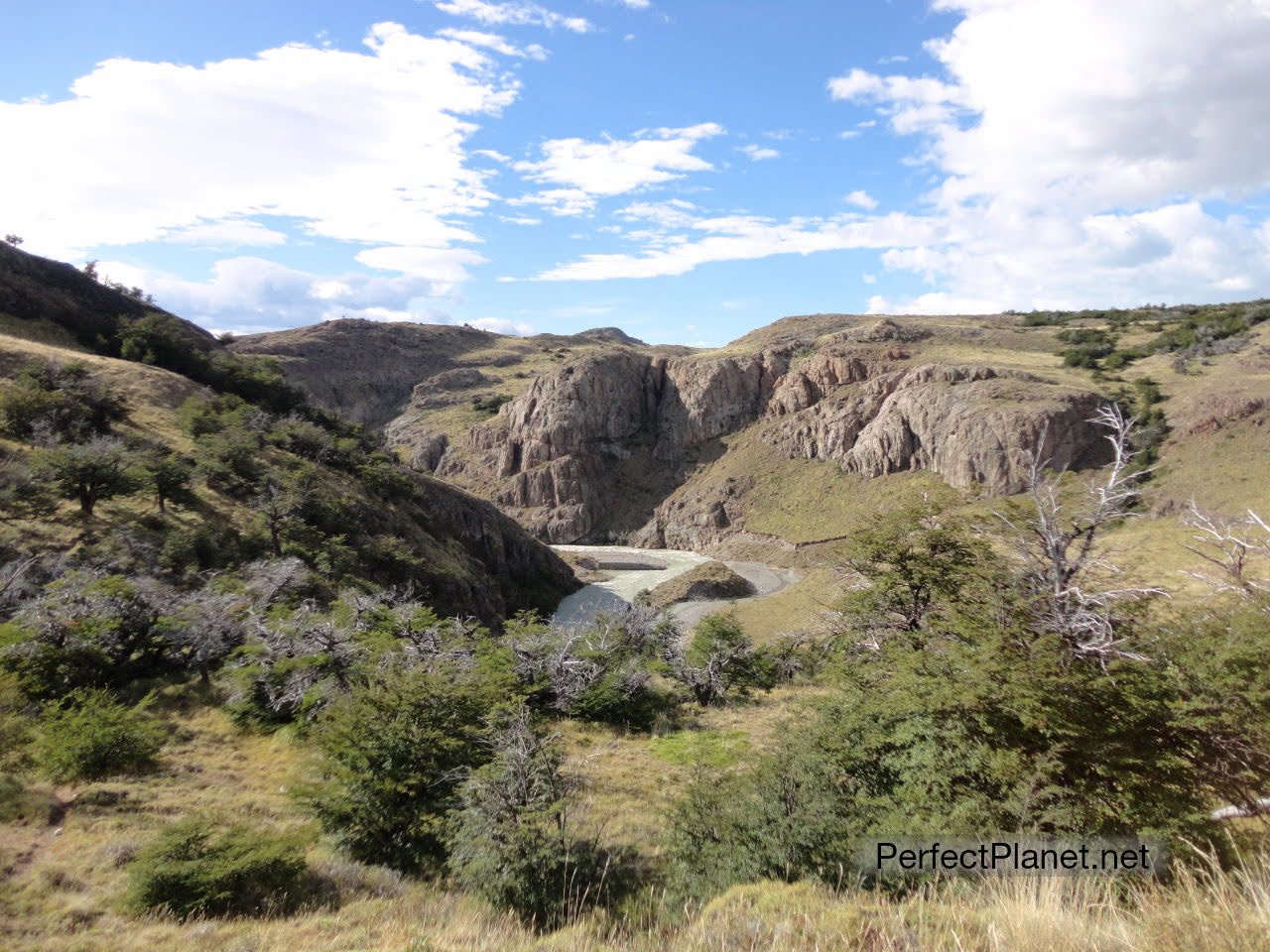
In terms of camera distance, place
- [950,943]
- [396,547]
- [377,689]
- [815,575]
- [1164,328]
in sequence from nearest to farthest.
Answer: [950,943] < [377,689] < [396,547] < [815,575] < [1164,328]

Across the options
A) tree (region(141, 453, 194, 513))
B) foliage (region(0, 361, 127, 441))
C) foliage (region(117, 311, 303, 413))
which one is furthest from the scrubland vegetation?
foliage (region(117, 311, 303, 413))

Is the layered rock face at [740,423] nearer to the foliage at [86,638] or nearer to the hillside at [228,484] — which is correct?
the hillside at [228,484]

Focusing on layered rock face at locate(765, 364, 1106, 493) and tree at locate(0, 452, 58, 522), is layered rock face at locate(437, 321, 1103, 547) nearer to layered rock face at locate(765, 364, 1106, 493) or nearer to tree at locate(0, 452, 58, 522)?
layered rock face at locate(765, 364, 1106, 493)

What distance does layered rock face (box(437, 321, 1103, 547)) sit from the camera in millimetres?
76750

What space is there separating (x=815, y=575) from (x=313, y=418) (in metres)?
56.0

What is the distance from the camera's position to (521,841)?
11578 millimetres

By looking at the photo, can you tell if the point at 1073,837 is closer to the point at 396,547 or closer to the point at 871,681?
the point at 871,681

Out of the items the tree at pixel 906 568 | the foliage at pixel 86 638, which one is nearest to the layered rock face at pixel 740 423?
the tree at pixel 906 568

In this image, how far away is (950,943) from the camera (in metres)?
4.90

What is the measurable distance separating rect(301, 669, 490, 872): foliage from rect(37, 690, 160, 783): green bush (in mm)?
5000

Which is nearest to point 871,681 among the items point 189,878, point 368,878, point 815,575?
point 368,878

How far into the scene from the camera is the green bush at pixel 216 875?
10.2 metres

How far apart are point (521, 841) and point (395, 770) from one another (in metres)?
4.30

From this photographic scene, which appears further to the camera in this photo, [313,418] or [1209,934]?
[313,418]
